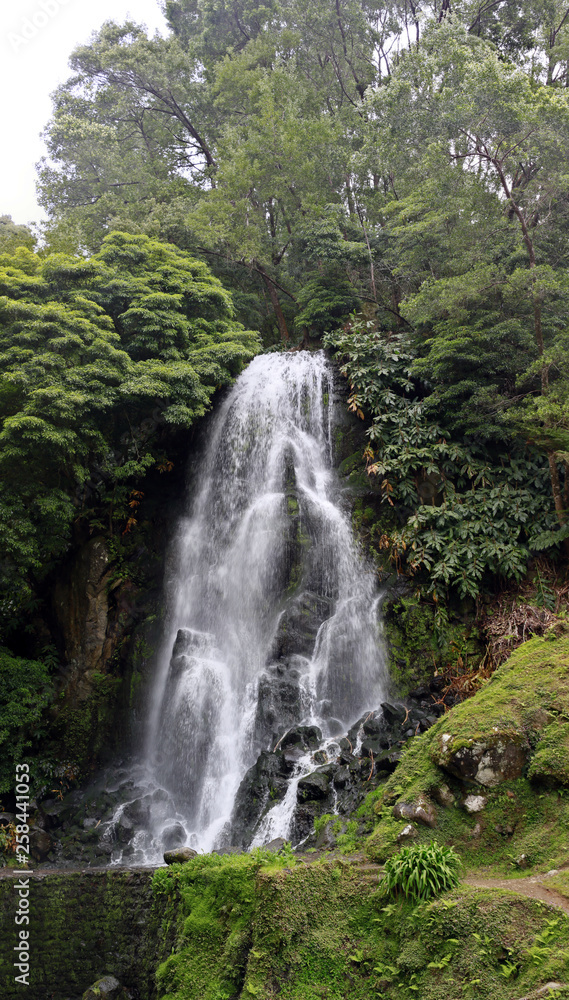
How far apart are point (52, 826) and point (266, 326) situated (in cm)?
1579

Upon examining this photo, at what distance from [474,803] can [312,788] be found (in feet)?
9.22

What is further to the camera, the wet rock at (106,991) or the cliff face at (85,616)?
the cliff face at (85,616)

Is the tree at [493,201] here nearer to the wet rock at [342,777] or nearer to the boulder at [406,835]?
the wet rock at [342,777]

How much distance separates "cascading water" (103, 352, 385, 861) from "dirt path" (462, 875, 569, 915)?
3611mm

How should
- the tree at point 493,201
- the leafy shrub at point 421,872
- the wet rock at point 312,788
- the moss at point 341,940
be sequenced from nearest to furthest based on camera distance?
1. the moss at point 341,940
2. the leafy shrub at point 421,872
3. the wet rock at point 312,788
4. the tree at point 493,201

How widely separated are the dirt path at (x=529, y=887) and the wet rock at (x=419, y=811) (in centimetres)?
57

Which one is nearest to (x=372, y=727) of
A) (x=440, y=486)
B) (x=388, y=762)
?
(x=388, y=762)

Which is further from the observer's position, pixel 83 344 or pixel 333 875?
pixel 83 344

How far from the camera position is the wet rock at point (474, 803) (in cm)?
470

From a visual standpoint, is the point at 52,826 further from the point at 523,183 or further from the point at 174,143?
the point at 174,143

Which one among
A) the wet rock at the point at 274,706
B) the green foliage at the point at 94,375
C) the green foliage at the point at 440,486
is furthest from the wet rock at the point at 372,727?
the green foliage at the point at 94,375

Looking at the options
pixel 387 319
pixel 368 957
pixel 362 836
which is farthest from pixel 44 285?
pixel 368 957

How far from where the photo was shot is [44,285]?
10.9 metres

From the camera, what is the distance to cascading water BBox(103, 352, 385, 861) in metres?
8.89
